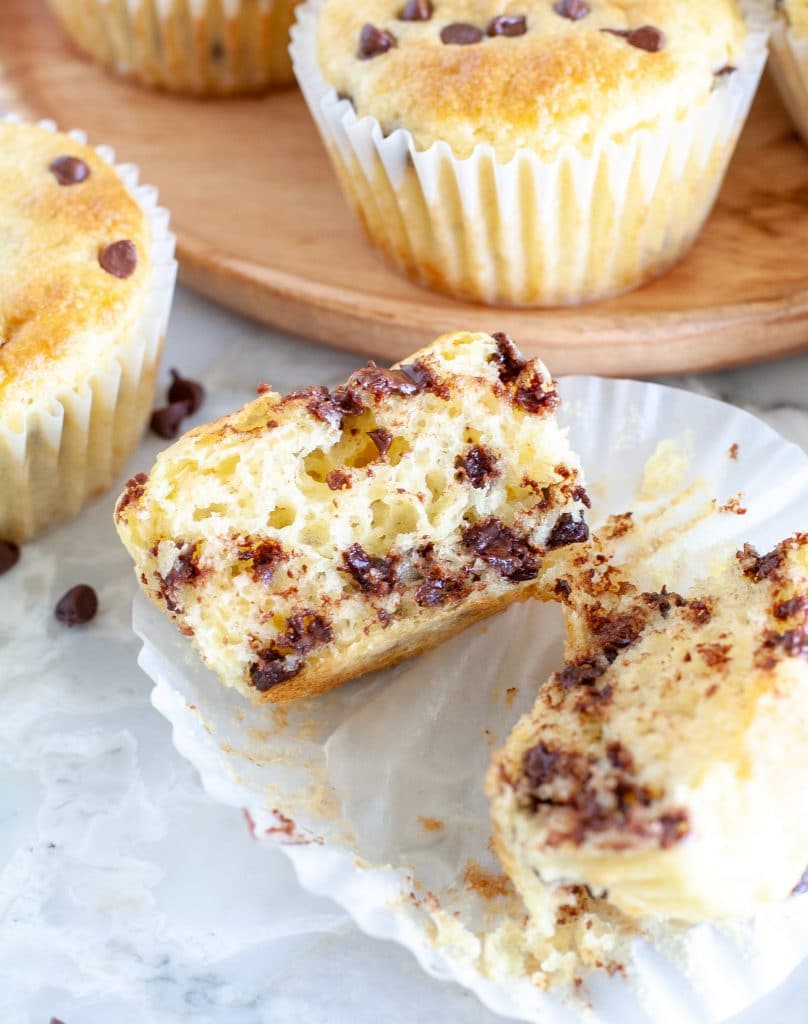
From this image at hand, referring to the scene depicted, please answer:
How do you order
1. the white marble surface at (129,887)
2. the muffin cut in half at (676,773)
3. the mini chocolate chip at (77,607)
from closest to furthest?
the muffin cut in half at (676,773)
the white marble surface at (129,887)
the mini chocolate chip at (77,607)

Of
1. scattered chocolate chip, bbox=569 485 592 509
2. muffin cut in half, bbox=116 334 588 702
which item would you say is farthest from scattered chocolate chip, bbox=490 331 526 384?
scattered chocolate chip, bbox=569 485 592 509

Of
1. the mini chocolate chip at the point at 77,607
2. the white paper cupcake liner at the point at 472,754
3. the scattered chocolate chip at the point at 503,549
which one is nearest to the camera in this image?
the white paper cupcake liner at the point at 472,754

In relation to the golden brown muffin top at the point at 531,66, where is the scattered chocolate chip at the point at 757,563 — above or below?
below

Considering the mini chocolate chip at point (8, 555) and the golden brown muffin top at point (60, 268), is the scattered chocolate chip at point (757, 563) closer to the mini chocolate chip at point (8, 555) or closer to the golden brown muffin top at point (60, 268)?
the golden brown muffin top at point (60, 268)

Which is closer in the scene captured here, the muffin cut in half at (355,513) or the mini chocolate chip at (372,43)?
the muffin cut in half at (355,513)

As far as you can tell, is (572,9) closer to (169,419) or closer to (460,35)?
(460,35)

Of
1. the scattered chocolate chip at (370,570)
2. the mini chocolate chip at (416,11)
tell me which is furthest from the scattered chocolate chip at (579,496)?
the mini chocolate chip at (416,11)

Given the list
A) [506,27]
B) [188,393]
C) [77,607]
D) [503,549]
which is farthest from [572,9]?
[77,607]
